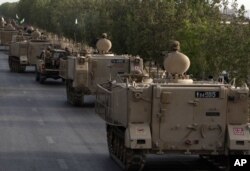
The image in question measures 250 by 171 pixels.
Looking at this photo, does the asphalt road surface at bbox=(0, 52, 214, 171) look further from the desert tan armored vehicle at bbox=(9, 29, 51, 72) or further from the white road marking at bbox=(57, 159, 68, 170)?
the desert tan armored vehicle at bbox=(9, 29, 51, 72)

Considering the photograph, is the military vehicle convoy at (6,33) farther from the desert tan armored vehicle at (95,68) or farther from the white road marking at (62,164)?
the white road marking at (62,164)

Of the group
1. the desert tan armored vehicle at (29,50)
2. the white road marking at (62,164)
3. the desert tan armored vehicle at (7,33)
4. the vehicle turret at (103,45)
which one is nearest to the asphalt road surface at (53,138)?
the white road marking at (62,164)

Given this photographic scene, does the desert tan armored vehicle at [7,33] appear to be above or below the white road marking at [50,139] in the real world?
below

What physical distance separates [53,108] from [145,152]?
1316 cm

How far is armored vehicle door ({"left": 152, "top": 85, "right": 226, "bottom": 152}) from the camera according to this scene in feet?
49.6

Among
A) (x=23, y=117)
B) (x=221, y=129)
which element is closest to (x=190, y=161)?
(x=221, y=129)

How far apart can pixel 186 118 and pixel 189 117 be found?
58mm

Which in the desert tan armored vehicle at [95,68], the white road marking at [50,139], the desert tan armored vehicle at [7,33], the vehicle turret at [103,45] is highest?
the vehicle turret at [103,45]

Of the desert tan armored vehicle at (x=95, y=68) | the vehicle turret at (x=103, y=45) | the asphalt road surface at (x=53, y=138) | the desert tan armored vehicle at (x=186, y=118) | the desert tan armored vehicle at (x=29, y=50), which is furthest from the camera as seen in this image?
the desert tan armored vehicle at (x=29, y=50)

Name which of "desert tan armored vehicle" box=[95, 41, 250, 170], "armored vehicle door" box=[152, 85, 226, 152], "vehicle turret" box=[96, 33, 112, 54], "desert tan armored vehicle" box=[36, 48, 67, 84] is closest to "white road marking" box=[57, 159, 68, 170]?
"desert tan armored vehicle" box=[95, 41, 250, 170]

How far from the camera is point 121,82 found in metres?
16.8

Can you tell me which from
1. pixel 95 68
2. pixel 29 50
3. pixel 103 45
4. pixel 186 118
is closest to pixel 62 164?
pixel 186 118

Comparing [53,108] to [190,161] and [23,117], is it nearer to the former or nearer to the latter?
[23,117]

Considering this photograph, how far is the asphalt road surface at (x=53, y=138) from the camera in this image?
16766 millimetres
